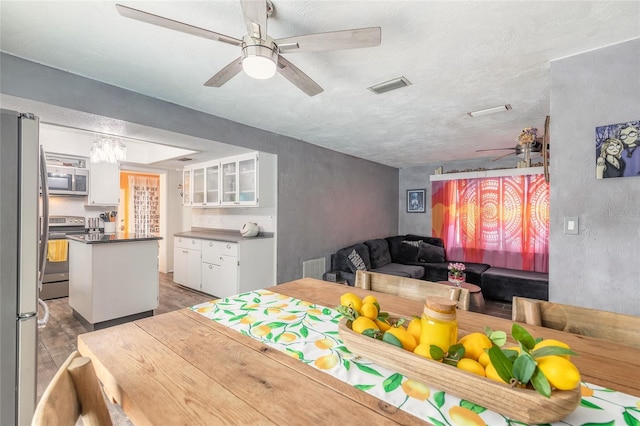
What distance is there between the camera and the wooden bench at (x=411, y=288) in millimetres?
1288

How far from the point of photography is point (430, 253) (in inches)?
212

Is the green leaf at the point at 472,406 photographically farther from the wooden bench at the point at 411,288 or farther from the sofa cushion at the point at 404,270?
the sofa cushion at the point at 404,270

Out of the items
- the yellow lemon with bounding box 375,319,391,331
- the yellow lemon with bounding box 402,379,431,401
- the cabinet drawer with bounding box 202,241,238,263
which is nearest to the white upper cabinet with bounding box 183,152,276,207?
the cabinet drawer with bounding box 202,241,238,263

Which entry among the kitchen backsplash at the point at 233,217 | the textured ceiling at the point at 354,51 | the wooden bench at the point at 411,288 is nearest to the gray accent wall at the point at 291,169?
the textured ceiling at the point at 354,51

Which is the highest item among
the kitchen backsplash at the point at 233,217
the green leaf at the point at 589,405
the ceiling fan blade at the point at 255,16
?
the ceiling fan blade at the point at 255,16

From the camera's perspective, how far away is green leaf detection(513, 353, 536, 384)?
0.59m

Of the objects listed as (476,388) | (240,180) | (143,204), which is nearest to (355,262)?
(240,180)

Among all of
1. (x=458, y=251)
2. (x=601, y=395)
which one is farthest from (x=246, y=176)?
(x=458, y=251)

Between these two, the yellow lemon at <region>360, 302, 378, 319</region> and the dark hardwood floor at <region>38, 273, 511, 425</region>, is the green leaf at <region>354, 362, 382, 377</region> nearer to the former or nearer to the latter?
the yellow lemon at <region>360, 302, 378, 319</region>

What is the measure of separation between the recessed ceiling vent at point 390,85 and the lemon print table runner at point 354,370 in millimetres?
1862

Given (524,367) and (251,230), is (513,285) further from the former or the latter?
(524,367)

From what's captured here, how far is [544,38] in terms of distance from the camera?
1.72 m

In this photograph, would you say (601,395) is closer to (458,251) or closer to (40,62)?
(40,62)

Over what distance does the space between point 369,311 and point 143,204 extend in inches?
259
